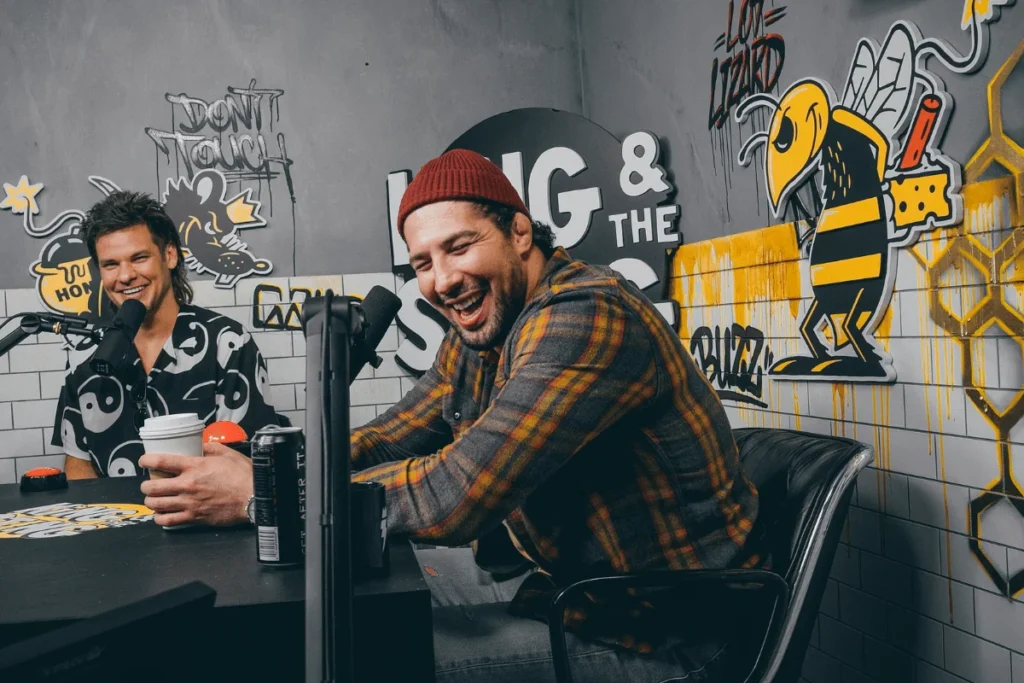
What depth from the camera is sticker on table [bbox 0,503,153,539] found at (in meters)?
1.54

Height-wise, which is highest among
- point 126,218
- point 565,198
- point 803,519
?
point 565,198

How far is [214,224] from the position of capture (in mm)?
3922

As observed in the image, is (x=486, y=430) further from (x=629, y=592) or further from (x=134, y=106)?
(x=134, y=106)

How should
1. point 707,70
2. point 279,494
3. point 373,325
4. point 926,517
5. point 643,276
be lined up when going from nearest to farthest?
point 373,325 < point 279,494 < point 926,517 < point 707,70 < point 643,276

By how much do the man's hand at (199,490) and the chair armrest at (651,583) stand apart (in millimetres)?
564

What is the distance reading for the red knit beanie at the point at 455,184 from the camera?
1.70m

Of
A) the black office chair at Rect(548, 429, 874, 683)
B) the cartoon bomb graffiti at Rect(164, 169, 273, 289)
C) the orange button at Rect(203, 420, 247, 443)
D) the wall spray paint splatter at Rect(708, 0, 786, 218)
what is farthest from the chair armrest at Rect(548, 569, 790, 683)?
the cartoon bomb graffiti at Rect(164, 169, 273, 289)

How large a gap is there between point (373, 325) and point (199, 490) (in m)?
0.59

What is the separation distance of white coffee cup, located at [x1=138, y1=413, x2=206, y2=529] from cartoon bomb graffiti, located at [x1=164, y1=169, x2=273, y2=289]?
2642 mm

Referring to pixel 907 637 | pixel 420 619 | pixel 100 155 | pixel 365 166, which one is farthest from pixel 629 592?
pixel 100 155

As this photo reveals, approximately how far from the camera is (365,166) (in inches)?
159

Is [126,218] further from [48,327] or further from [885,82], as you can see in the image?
[885,82]

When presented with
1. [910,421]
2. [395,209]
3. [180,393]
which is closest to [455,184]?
[910,421]

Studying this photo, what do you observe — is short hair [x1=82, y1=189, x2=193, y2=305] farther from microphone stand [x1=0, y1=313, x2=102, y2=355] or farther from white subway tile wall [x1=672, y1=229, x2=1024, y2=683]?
white subway tile wall [x1=672, y1=229, x2=1024, y2=683]
